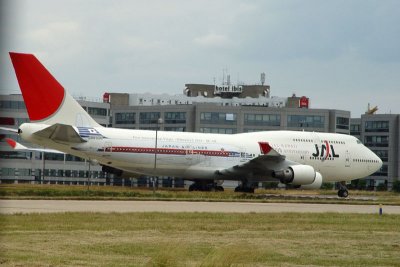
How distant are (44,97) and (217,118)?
220 ft

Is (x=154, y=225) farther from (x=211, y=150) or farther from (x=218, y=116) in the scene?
(x=218, y=116)

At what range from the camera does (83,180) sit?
117688 mm

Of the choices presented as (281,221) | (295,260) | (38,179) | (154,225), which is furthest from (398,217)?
(38,179)

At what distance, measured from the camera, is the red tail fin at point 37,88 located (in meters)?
51.3

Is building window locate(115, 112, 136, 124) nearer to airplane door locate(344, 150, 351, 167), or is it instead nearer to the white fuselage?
the white fuselage

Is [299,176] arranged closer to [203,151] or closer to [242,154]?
[242,154]

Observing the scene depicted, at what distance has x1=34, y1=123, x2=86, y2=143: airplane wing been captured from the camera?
167 ft

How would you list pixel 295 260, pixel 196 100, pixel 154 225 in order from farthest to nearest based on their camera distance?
1. pixel 196 100
2. pixel 154 225
3. pixel 295 260

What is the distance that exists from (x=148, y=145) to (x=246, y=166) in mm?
8025

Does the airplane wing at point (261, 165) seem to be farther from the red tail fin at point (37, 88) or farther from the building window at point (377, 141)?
the building window at point (377, 141)

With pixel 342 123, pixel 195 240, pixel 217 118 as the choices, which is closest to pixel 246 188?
pixel 195 240

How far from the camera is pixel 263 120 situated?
11844 cm

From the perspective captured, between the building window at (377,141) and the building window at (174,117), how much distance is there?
38.5 meters

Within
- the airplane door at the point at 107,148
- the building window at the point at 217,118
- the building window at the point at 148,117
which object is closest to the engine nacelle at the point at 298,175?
the airplane door at the point at 107,148
